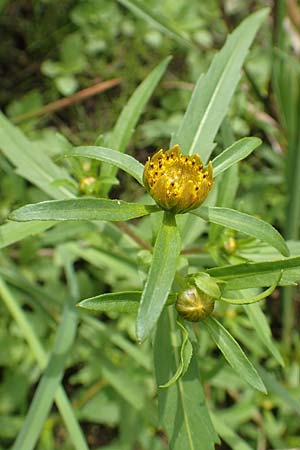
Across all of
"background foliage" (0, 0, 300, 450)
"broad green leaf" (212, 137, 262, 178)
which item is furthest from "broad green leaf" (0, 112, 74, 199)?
"broad green leaf" (212, 137, 262, 178)

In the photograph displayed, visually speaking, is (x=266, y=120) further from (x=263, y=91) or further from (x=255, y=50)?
(x=255, y=50)

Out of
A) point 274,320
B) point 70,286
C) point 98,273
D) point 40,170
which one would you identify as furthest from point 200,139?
point 274,320

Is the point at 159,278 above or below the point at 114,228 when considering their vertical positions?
below

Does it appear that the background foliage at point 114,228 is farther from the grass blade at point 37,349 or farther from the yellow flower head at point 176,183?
the yellow flower head at point 176,183

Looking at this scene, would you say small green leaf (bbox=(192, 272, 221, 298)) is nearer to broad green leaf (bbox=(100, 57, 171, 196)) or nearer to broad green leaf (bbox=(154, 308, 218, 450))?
broad green leaf (bbox=(154, 308, 218, 450))

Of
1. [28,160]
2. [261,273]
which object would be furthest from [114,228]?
[261,273]

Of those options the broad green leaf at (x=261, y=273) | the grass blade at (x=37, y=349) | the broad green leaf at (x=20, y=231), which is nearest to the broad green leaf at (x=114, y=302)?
the broad green leaf at (x=261, y=273)

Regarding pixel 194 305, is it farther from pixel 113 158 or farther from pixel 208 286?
pixel 113 158

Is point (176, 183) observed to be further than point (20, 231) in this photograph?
No
